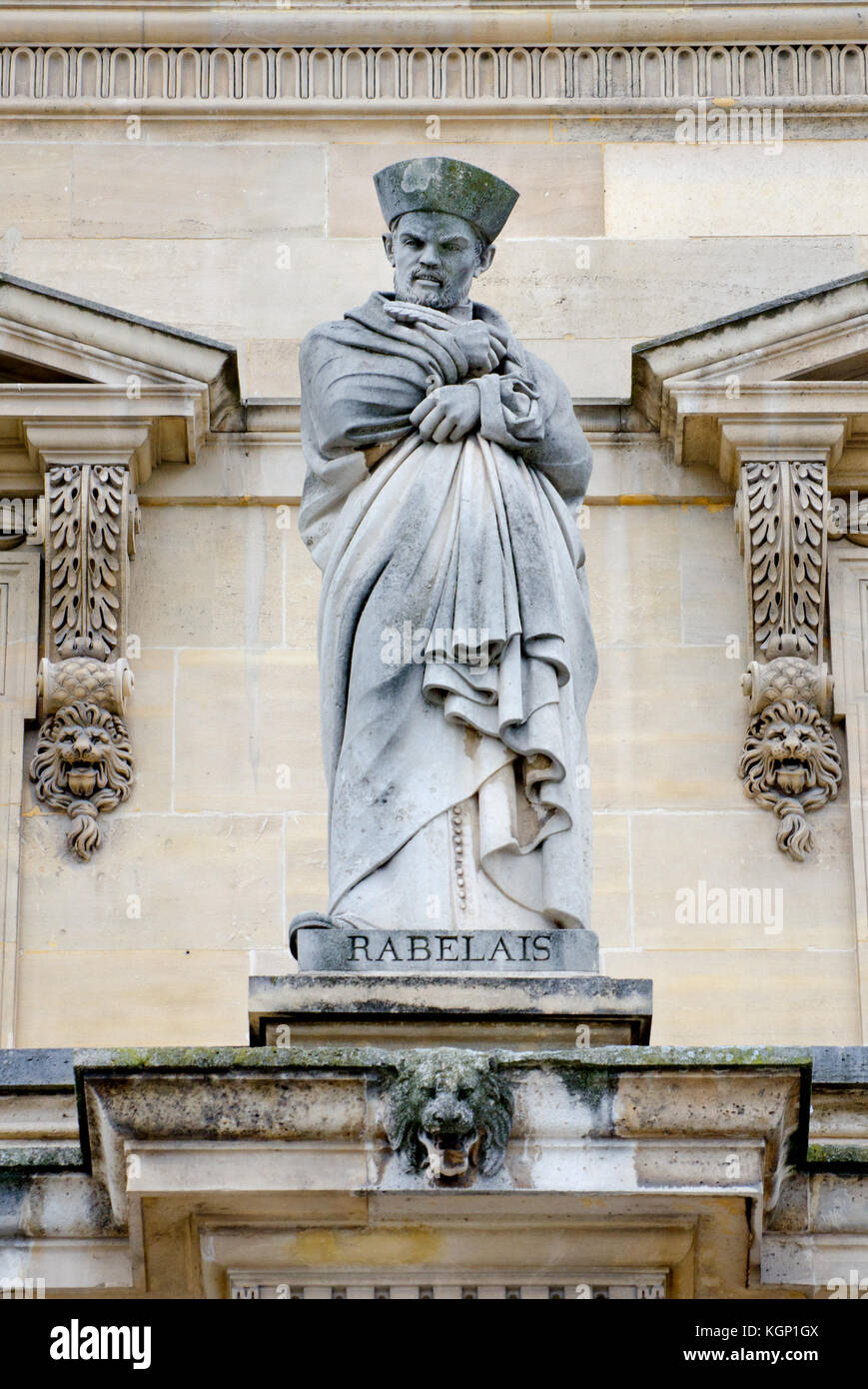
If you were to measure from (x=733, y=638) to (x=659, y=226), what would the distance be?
211 cm

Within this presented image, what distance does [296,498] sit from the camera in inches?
722

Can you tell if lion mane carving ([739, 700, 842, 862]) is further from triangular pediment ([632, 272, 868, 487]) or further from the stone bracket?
the stone bracket

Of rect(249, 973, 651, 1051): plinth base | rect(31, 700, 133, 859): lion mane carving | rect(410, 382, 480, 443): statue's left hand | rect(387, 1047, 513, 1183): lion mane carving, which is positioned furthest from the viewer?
rect(31, 700, 133, 859): lion mane carving

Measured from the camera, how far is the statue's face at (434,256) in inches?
579

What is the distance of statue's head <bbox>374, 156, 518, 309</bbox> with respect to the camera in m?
14.6

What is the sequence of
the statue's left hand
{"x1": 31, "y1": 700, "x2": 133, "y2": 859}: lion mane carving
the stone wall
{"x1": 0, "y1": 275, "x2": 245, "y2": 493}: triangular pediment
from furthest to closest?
{"x1": 0, "y1": 275, "x2": 245, "y2": 493}: triangular pediment < {"x1": 31, "y1": 700, "x2": 133, "y2": 859}: lion mane carving < the stone wall < the statue's left hand

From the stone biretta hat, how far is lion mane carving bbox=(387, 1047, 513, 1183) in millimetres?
3297

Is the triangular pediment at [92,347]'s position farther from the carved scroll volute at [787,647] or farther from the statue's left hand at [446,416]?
the statue's left hand at [446,416]

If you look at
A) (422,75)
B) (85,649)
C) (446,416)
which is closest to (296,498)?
(85,649)

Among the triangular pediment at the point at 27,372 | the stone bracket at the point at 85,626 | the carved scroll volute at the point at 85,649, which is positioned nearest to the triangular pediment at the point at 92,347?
the triangular pediment at the point at 27,372

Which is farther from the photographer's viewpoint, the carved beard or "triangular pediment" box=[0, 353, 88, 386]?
"triangular pediment" box=[0, 353, 88, 386]

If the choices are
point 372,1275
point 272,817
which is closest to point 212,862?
point 272,817

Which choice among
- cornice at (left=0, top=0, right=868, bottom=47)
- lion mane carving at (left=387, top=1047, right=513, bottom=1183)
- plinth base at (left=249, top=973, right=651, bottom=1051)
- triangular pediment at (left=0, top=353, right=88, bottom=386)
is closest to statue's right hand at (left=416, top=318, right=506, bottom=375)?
plinth base at (left=249, top=973, right=651, bottom=1051)

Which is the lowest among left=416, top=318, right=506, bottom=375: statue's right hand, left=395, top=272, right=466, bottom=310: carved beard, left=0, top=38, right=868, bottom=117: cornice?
left=416, top=318, right=506, bottom=375: statue's right hand
